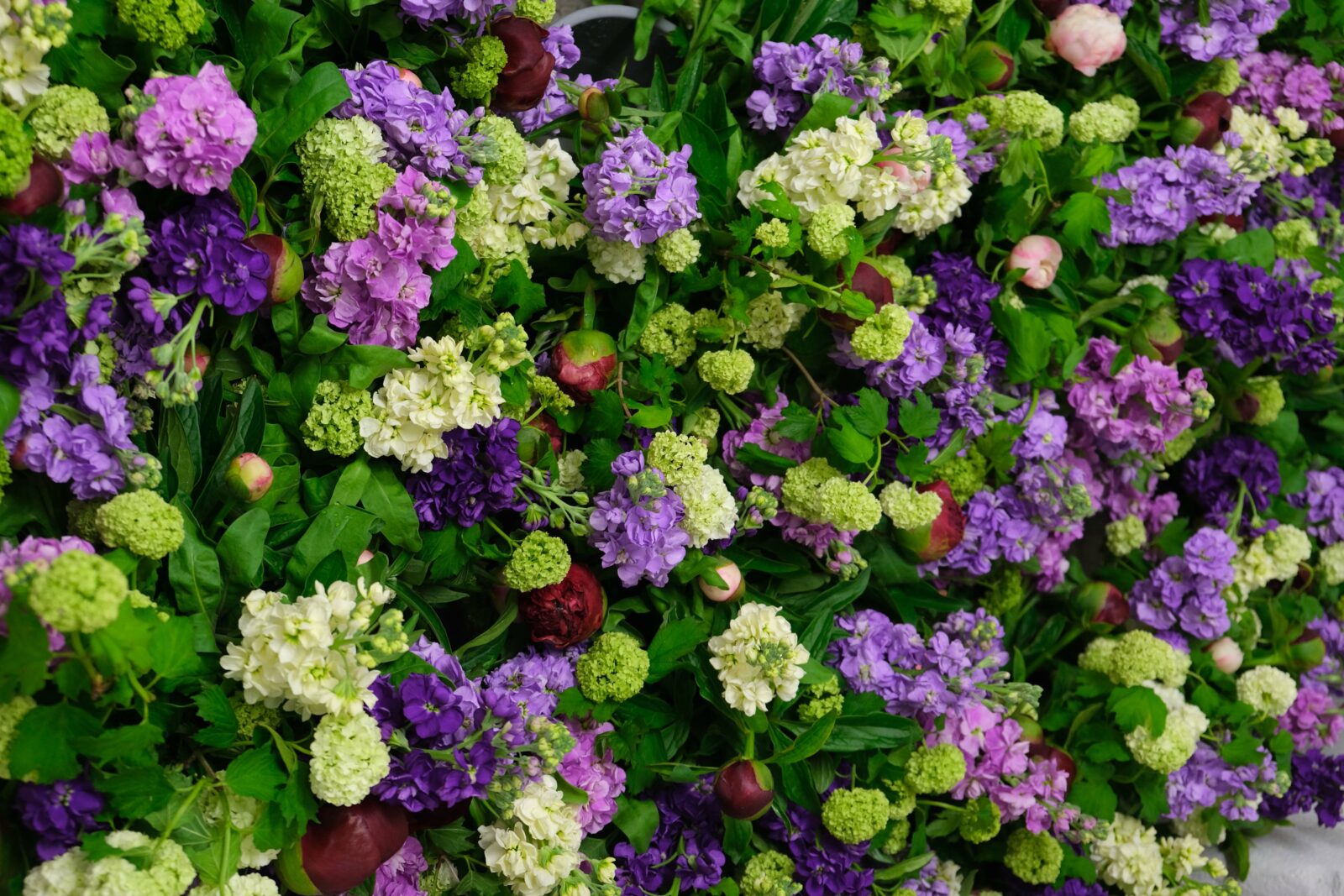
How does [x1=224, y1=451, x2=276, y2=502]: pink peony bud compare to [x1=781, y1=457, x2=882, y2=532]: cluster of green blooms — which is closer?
[x1=224, y1=451, x2=276, y2=502]: pink peony bud

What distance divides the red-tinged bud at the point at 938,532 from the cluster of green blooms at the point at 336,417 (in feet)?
2.17

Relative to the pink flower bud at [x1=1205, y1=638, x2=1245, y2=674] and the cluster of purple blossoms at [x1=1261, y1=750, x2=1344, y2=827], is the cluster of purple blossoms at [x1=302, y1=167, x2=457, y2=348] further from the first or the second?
the cluster of purple blossoms at [x1=1261, y1=750, x2=1344, y2=827]

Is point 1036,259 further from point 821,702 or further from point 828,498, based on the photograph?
point 821,702

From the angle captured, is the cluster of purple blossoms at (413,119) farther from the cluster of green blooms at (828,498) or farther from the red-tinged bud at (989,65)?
the red-tinged bud at (989,65)

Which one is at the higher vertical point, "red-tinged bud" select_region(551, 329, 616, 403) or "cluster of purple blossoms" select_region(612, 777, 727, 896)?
"red-tinged bud" select_region(551, 329, 616, 403)

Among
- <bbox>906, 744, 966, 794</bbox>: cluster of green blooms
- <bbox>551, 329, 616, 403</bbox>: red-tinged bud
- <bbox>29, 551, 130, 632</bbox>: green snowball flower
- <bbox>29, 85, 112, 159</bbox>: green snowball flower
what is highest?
<bbox>29, 85, 112, 159</bbox>: green snowball flower

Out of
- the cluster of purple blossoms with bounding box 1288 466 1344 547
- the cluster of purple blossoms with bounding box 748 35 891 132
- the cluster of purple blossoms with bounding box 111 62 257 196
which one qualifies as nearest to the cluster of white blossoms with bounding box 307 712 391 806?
the cluster of purple blossoms with bounding box 111 62 257 196

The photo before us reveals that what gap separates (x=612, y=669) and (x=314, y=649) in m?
0.34

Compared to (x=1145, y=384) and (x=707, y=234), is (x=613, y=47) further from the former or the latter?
(x=1145, y=384)

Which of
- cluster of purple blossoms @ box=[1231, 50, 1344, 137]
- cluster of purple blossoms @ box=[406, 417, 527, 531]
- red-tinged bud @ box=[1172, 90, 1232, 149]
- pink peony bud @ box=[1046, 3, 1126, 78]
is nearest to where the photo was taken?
cluster of purple blossoms @ box=[406, 417, 527, 531]

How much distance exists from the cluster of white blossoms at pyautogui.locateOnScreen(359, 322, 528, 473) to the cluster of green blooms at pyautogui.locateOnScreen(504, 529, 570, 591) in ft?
0.44

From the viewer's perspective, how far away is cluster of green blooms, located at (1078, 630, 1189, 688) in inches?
56.9

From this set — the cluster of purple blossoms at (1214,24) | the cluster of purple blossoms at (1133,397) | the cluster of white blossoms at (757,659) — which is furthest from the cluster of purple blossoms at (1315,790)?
the cluster of purple blossoms at (1214,24)

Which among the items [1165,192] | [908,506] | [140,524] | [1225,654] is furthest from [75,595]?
[1225,654]
